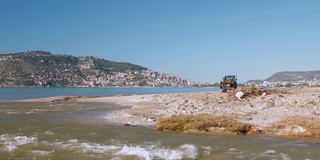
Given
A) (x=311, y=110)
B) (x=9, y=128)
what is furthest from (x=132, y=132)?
(x=311, y=110)

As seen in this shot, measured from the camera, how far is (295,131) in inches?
640

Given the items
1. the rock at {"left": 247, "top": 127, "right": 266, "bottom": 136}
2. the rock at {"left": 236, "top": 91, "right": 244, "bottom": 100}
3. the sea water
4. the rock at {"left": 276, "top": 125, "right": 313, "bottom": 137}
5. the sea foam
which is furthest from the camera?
the rock at {"left": 236, "top": 91, "right": 244, "bottom": 100}

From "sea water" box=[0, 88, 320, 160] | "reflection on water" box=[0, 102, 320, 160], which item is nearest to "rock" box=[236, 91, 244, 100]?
"sea water" box=[0, 88, 320, 160]

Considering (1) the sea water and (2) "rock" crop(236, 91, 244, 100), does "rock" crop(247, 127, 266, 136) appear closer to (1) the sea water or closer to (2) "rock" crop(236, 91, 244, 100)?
(1) the sea water

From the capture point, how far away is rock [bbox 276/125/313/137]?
15914 millimetres

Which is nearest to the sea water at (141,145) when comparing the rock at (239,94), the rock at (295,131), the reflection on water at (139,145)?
the reflection on water at (139,145)

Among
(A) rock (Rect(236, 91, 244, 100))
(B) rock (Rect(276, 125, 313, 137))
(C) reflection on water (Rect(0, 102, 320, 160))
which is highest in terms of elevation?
(A) rock (Rect(236, 91, 244, 100))

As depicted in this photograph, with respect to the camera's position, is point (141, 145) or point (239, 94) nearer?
point (141, 145)

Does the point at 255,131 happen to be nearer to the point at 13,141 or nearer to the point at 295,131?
the point at 295,131

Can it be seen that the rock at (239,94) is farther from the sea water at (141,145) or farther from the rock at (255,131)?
the sea water at (141,145)

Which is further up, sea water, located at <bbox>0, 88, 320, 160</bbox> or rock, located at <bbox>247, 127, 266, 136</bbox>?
rock, located at <bbox>247, 127, 266, 136</bbox>

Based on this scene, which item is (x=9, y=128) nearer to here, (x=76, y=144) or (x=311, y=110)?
(x=76, y=144)

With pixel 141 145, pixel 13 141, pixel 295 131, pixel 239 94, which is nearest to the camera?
pixel 141 145

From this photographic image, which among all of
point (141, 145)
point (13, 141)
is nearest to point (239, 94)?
point (141, 145)
